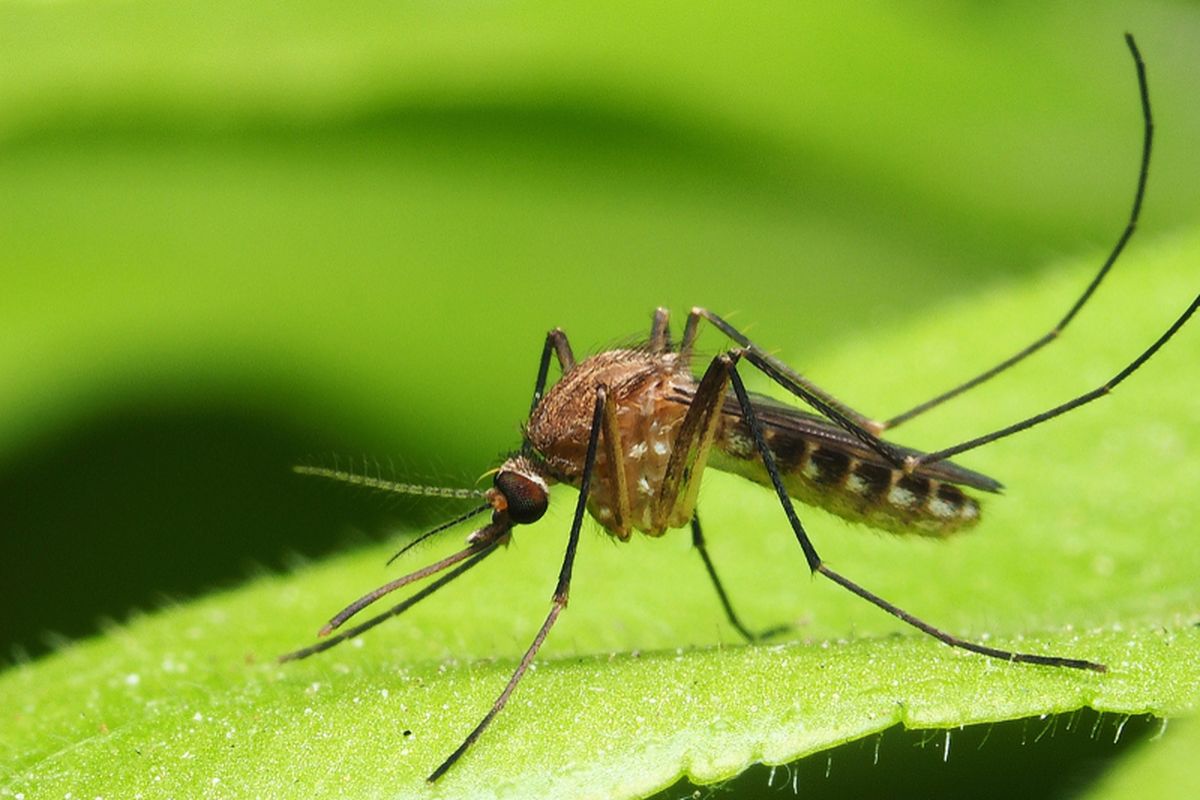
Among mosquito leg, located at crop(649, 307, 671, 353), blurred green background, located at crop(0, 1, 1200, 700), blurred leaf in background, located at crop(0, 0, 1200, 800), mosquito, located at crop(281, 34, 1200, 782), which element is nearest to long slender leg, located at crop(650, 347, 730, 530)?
mosquito, located at crop(281, 34, 1200, 782)

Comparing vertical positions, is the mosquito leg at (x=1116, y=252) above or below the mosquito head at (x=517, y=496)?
above

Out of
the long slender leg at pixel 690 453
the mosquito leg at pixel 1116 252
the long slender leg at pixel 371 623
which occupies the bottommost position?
the long slender leg at pixel 371 623

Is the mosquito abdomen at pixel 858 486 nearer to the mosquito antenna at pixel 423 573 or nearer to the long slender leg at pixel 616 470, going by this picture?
the long slender leg at pixel 616 470

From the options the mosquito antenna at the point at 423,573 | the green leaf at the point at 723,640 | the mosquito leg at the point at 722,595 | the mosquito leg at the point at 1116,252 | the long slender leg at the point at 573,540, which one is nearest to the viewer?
the green leaf at the point at 723,640

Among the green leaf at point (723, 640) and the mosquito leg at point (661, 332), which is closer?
the green leaf at point (723, 640)

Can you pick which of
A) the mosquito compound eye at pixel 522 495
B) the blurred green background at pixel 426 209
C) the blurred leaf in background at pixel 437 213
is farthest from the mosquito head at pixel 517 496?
the blurred leaf in background at pixel 437 213

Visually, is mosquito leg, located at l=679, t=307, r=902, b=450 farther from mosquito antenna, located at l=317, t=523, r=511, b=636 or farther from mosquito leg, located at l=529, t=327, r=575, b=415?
mosquito antenna, located at l=317, t=523, r=511, b=636

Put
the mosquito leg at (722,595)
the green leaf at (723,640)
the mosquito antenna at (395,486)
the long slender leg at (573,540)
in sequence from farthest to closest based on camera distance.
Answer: the mosquito leg at (722,595) → the mosquito antenna at (395,486) → the long slender leg at (573,540) → the green leaf at (723,640)
